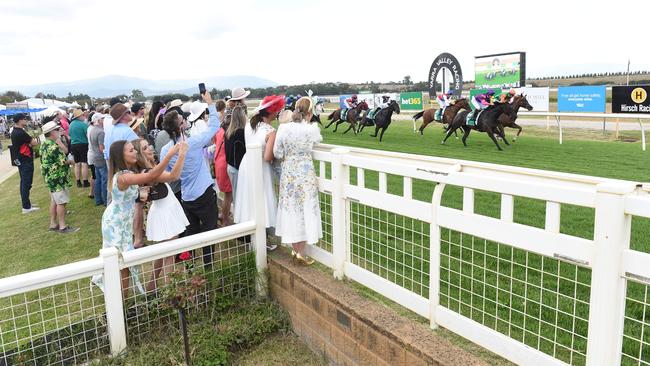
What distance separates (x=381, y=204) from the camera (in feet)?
11.6

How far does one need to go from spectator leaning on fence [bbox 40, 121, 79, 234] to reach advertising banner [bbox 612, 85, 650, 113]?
53.7ft

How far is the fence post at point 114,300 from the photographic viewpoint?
11.6ft

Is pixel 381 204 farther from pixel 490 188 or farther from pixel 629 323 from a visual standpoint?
pixel 629 323

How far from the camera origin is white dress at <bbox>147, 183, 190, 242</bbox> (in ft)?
14.1

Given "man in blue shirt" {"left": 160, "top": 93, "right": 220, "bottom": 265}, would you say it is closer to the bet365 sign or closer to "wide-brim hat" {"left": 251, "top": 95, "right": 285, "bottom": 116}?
"wide-brim hat" {"left": 251, "top": 95, "right": 285, "bottom": 116}

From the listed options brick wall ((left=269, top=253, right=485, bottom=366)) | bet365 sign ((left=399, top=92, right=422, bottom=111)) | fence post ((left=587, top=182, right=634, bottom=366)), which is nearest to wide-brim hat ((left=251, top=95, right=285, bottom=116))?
brick wall ((left=269, top=253, right=485, bottom=366))

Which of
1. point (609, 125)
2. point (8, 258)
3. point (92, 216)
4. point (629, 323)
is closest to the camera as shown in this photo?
point (629, 323)

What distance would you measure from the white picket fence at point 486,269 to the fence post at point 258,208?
0.06 ft

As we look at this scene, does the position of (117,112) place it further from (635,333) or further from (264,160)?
(635,333)

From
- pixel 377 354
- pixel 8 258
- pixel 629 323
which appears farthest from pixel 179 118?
pixel 629 323

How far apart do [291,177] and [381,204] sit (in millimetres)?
957

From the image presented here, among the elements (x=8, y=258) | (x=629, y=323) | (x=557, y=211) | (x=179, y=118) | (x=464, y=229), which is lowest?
(x=8, y=258)

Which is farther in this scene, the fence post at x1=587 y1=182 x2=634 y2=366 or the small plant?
the small plant

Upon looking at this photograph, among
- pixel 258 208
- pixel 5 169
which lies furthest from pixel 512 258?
pixel 5 169
